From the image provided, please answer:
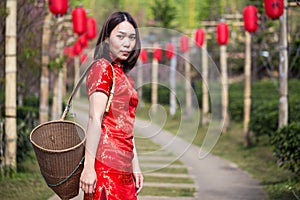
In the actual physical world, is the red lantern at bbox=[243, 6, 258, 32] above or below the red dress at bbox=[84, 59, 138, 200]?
above

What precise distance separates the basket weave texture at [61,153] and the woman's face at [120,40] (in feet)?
1.46

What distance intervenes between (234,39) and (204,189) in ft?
49.2

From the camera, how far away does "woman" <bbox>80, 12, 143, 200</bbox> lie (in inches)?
126

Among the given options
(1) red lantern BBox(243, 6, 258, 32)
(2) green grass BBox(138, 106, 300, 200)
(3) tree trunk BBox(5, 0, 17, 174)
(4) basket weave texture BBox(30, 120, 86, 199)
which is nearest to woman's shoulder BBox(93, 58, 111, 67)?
(4) basket weave texture BBox(30, 120, 86, 199)

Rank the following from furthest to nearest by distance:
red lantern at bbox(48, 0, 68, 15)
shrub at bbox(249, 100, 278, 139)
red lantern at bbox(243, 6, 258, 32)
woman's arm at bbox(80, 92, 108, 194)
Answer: shrub at bbox(249, 100, 278, 139) → red lantern at bbox(243, 6, 258, 32) → red lantern at bbox(48, 0, 68, 15) → woman's arm at bbox(80, 92, 108, 194)

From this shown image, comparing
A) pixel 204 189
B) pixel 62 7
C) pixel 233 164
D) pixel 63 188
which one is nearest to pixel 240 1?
pixel 233 164

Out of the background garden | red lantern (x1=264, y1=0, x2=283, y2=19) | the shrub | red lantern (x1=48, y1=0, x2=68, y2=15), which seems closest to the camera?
the background garden

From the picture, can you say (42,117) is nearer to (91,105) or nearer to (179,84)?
(91,105)

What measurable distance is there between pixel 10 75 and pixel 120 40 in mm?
5110

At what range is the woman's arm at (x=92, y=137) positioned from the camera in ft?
10.4

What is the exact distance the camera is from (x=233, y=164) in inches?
462

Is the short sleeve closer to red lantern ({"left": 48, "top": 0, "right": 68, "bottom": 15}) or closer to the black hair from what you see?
the black hair

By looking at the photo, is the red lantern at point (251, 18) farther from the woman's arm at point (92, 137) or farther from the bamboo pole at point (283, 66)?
the woman's arm at point (92, 137)

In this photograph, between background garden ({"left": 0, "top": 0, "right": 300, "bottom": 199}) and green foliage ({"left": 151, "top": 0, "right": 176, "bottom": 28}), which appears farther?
green foliage ({"left": 151, "top": 0, "right": 176, "bottom": 28})
